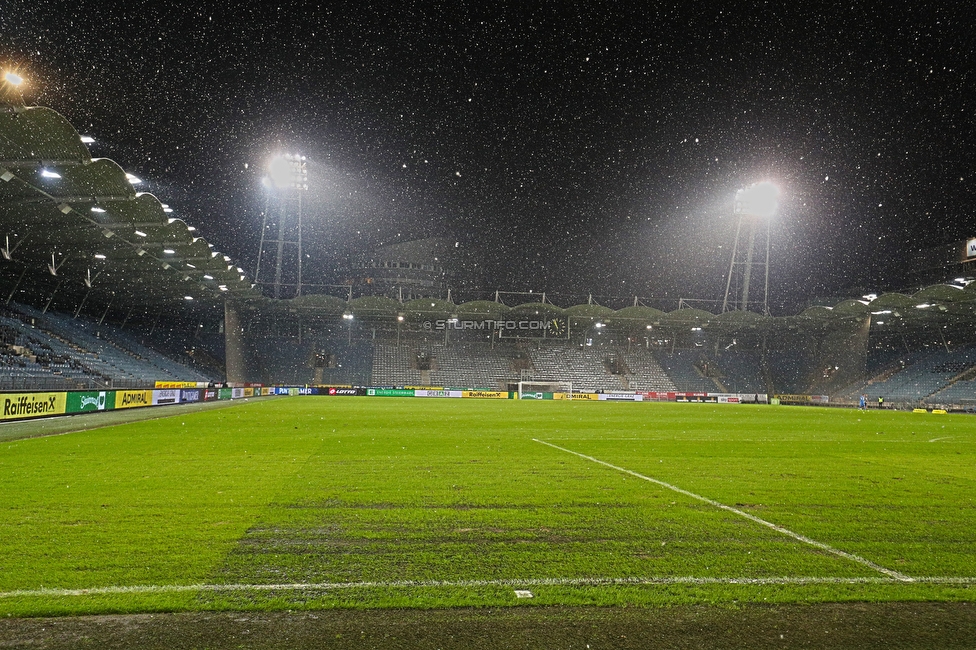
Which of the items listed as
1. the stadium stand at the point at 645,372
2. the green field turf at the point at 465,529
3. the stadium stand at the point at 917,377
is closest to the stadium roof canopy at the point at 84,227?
the green field turf at the point at 465,529

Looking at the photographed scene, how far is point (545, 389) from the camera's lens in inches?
2269

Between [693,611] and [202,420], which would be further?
[202,420]

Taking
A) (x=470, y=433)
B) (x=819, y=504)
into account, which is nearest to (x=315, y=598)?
(x=819, y=504)

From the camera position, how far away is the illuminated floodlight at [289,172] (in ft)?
166

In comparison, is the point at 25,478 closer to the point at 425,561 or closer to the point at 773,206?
the point at 425,561

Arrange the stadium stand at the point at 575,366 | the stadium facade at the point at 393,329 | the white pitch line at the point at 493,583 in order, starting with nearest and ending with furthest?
the white pitch line at the point at 493,583 → the stadium facade at the point at 393,329 → the stadium stand at the point at 575,366

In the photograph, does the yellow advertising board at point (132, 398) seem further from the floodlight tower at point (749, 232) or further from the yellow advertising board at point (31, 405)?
the floodlight tower at point (749, 232)

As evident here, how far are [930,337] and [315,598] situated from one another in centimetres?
6588

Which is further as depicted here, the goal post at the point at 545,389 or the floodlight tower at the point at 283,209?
the goal post at the point at 545,389

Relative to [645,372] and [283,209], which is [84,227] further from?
[645,372]

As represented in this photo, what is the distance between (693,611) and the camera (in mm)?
3584

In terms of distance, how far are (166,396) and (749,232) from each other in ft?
175

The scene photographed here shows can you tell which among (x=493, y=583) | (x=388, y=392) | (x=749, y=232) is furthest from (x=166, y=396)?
(x=749, y=232)

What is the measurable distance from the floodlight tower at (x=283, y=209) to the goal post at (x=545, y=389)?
23985 millimetres
